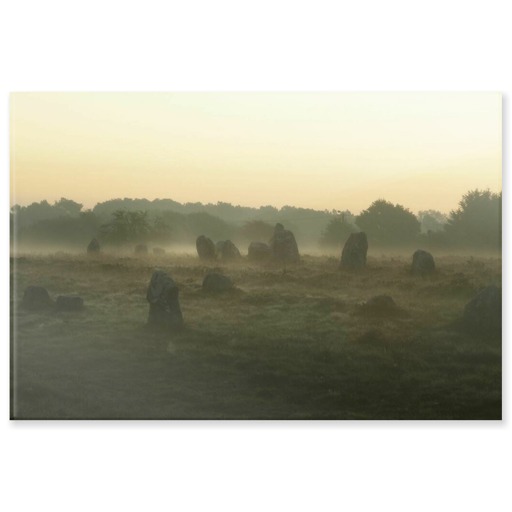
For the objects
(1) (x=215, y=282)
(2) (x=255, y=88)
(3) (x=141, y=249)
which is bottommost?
(1) (x=215, y=282)

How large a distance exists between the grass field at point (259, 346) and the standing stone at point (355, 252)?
79mm

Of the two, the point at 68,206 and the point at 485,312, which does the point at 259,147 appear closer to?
the point at 68,206

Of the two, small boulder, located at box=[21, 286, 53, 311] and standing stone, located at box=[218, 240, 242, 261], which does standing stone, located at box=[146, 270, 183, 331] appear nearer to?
standing stone, located at box=[218, 240, 242, 261]

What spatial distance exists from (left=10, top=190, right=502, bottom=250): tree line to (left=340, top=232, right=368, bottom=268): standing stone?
7 cm

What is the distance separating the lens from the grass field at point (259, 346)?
6344 mm

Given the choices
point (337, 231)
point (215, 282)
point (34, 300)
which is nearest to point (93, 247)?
point (34, 300)

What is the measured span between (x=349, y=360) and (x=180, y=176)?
2144 mm

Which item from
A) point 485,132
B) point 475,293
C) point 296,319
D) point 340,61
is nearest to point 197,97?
point 340,61

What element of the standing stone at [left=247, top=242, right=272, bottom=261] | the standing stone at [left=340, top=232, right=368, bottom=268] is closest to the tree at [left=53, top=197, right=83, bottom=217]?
the standing stone at [left=247, top=242, right=272, bottom=261]

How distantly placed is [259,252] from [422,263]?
1.41 meters

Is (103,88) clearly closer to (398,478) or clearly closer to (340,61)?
(340,61)

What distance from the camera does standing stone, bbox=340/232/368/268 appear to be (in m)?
6.46

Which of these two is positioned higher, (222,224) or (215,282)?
(222,224)

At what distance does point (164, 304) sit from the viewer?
21.1 feet
